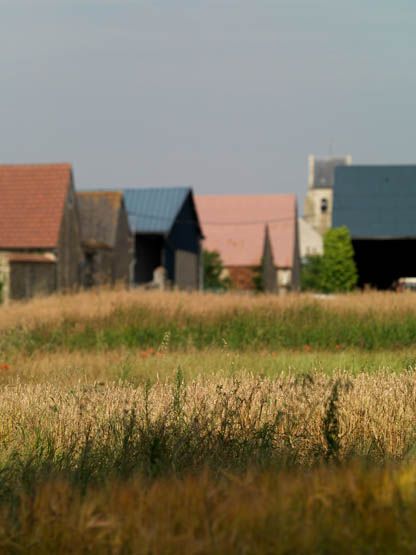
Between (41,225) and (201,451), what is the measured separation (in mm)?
32845

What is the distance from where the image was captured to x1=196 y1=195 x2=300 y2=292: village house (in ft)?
193

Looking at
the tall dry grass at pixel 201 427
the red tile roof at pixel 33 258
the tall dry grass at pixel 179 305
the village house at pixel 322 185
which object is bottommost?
the tall dry grass at pixel 201 427

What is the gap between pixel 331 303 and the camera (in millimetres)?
21469

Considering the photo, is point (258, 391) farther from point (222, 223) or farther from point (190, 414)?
point (222, 223)

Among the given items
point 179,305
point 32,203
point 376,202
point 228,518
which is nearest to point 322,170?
point 376,202

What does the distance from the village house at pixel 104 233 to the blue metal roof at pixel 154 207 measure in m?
3.50

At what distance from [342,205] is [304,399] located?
42.9 meters

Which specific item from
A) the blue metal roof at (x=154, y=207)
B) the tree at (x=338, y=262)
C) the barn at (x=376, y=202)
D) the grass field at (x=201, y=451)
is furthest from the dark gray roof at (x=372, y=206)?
the grass field at (x=201, y=451)

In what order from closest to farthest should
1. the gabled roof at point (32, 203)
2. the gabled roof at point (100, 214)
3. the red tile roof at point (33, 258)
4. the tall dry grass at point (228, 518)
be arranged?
the tall dry grass at point (228, 518) → the red tile roof at point (33, 258) → the gabled roof at point (32, 203) → the gabled roof at point (100, 214)

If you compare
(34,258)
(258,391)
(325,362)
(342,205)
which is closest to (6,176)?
(34,258)

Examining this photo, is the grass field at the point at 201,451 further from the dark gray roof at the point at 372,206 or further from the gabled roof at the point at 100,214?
the dark gray roof at the point at 372,206

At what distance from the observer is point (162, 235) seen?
170 ft

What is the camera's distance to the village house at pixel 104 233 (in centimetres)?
4519

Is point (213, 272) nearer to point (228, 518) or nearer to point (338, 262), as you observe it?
point (338, 262)
